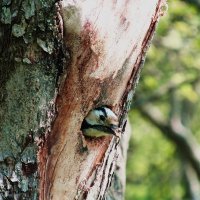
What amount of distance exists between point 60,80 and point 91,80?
0.49 feet

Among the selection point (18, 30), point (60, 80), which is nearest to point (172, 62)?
point (60, 80)

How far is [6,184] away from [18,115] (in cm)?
29

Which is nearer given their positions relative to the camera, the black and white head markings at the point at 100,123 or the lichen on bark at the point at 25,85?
the lichen on bark at the point at 25,85

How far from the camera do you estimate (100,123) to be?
2762 mm

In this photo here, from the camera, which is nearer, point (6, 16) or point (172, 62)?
point (6, 16)

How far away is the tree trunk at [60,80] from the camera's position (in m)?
2.63

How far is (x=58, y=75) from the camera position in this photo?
2.70 m

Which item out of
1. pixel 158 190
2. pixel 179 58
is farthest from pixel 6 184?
pixel 158 190

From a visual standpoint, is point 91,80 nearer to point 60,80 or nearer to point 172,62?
point 60,80

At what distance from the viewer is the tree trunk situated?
2.63 meters

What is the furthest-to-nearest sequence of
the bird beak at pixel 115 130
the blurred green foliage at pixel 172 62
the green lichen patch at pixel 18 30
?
1. the blurred green foliage at pixel 172 62
2. the bird beak at pixel 115 130
3. the green lichen patch at pixel 18 30

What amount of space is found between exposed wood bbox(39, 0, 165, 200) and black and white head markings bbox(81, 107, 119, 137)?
3 centimetres

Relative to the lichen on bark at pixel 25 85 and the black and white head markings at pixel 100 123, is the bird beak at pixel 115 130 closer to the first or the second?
the black and white head markings at pixel 100 123

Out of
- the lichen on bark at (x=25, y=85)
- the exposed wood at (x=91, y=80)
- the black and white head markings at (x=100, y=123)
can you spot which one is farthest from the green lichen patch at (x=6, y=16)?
the black and white head markings at (x=100, y=123)
